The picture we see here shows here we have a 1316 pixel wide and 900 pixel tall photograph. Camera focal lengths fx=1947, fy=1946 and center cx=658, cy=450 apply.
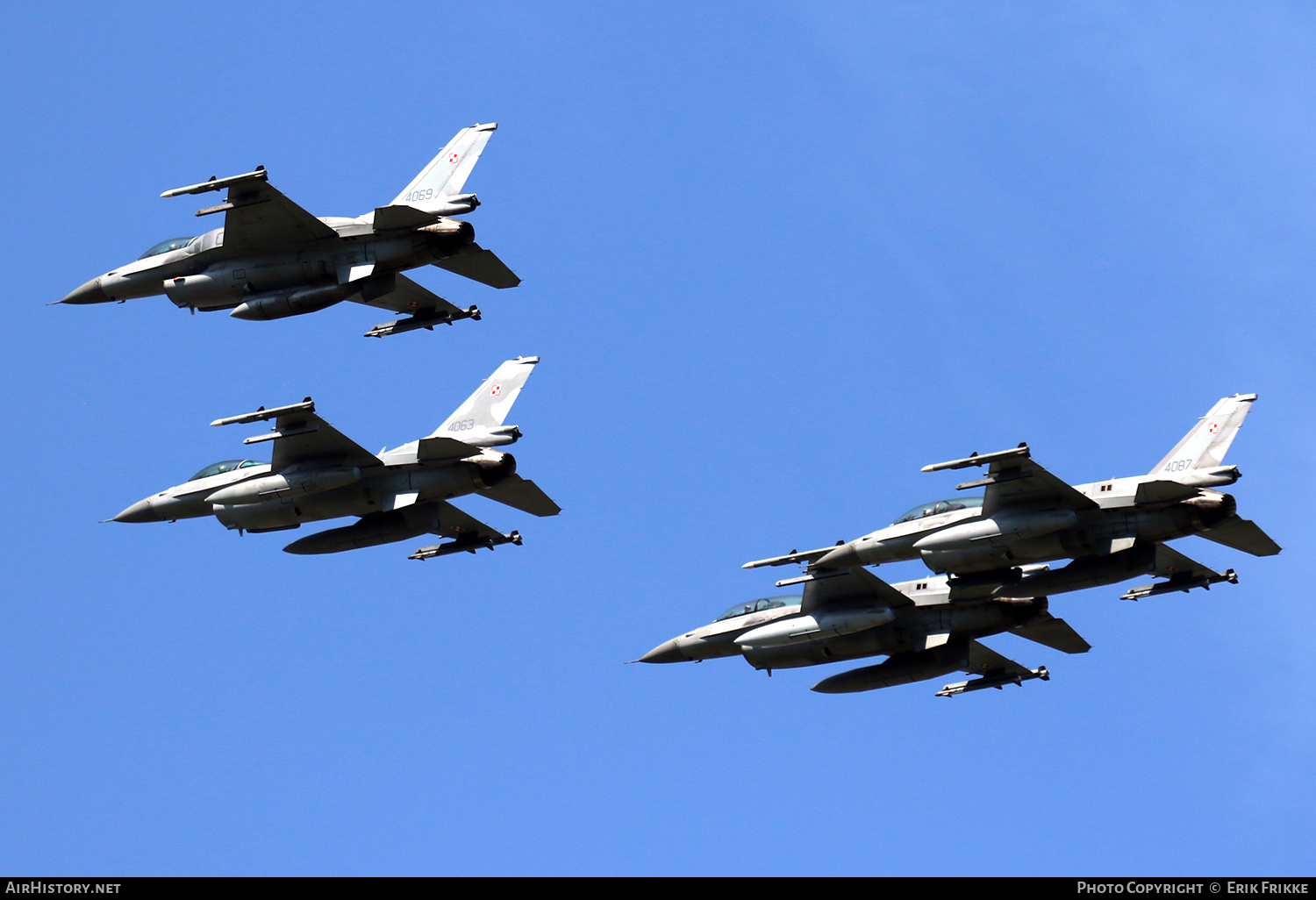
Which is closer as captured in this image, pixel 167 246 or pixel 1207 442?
pixel 1207 442

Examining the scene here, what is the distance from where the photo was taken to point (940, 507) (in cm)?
5697

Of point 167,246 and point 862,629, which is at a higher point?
point 167,246

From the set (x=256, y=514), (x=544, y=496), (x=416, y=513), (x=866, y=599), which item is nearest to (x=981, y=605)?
(x=866, y=599)

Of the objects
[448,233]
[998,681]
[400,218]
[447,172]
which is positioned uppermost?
[447,172]

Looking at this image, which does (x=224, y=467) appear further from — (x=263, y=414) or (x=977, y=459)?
(x=977, y=459)

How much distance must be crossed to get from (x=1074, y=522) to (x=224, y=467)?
81.1 feet

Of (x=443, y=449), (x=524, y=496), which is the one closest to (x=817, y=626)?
(x=524, y=496)

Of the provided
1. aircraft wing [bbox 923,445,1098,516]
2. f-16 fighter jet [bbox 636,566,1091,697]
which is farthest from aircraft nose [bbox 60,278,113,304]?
aircraft wing [bbox 923,445,1098,516]

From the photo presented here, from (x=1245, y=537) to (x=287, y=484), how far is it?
2712 cm

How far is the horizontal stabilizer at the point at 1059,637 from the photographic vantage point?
205 ft

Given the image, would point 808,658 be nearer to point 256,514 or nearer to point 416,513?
point 416,513

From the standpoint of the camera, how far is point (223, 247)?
187 feet
